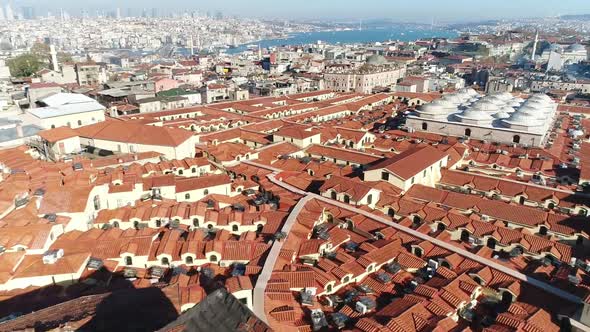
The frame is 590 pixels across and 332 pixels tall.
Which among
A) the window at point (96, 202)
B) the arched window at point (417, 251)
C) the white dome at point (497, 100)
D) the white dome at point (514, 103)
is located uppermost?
the white dome at point (497, 100)

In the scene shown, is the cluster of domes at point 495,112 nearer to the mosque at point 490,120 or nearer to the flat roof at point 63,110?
the mosque at point 490,120

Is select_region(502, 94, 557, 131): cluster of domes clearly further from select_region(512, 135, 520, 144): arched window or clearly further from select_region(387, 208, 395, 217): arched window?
select_region(387, 208, 395, 217): arched window

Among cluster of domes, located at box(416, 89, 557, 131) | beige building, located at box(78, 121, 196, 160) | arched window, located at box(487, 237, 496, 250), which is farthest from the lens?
cluster of domes, located at box(416, 89, 557, 131)

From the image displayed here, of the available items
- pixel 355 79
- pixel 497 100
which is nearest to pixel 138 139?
pixel 497 100

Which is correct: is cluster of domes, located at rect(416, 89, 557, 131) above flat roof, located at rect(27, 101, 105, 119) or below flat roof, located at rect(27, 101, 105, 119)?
below

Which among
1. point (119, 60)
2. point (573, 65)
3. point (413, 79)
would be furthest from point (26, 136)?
point (573, 65)

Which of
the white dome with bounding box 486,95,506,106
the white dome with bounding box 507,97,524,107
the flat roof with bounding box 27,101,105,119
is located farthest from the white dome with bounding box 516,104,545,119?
the flat roof with bounding box 27,101,105,119

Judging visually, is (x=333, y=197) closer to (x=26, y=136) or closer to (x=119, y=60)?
(x=26, y=136)

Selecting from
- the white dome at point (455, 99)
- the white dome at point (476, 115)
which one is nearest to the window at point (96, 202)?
the white dome at point (476, 115)

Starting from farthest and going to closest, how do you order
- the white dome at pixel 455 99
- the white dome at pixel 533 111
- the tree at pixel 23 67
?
the tree at pixel 23 67 < the white dome at pixel 455 99 < the white dome at pixel 533 111
